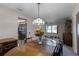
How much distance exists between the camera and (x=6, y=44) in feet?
4.45

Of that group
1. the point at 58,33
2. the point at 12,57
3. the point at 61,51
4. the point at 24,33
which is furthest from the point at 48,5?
the point at 12,57

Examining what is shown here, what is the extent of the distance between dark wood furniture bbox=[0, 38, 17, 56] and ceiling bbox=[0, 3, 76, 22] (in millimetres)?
456

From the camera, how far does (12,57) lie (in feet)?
4.52

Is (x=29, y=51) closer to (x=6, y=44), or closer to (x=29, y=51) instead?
(x=29, y=51)

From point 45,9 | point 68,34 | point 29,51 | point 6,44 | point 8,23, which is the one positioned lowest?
point 29,51

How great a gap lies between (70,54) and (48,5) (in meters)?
0.82

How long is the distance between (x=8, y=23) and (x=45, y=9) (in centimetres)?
60

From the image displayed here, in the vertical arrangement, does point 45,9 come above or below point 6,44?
above

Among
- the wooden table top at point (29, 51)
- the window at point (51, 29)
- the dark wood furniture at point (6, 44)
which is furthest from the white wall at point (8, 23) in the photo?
the window at point (51, 29)

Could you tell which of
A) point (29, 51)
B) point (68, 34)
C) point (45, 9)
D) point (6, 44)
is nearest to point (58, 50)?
point (68, 34)

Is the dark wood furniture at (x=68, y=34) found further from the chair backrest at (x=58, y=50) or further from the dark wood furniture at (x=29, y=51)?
the dark wood furniture at (x=29, y=51)

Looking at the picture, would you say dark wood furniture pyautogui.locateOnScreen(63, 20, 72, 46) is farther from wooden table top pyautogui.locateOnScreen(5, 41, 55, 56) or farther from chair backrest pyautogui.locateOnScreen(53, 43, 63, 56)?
wooden table top pyautogui.locateOnScreen(5, 41, 55, 56)

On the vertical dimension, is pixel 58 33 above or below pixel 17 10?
below

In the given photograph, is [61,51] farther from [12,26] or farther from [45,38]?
[12,26]
